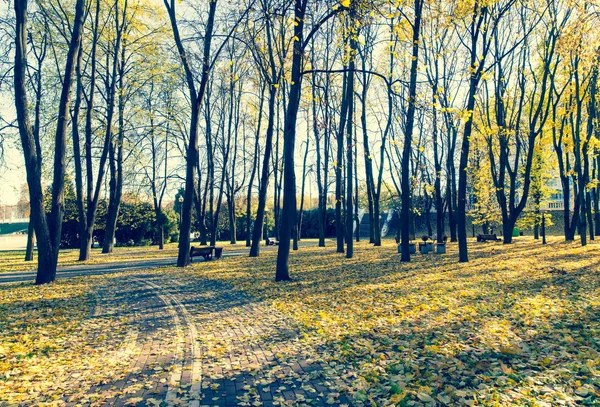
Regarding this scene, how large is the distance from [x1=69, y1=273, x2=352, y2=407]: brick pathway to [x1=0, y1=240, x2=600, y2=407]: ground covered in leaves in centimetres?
2

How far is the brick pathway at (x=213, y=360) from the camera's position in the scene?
4.29m

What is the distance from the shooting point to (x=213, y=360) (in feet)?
18.0

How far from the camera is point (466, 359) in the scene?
5.18m

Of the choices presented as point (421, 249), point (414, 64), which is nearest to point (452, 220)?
point (421, 249)

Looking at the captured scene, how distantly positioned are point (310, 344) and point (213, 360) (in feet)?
4.48

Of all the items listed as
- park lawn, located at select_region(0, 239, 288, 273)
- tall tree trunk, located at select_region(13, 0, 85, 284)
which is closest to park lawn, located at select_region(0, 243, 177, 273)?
park lawn, located at select_region(0, 239, 288, 273)

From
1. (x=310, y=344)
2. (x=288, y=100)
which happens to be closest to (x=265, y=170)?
(x=288, y=100)

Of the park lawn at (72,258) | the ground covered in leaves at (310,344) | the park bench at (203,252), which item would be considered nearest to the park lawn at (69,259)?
the park lawn at (72,258)

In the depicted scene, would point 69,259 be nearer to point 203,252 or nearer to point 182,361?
point 203,252

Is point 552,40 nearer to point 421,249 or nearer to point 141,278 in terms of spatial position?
point 421,249

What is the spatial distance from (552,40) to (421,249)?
12810 millimetres

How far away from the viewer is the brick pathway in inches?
169

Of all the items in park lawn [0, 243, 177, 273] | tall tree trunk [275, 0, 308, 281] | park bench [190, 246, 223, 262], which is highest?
tall tree trunk [275, 0, 308, 281]

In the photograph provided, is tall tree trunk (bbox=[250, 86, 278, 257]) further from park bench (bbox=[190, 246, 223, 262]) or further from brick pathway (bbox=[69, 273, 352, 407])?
brick pathway (bbox=[69, 273, 352, 407])
